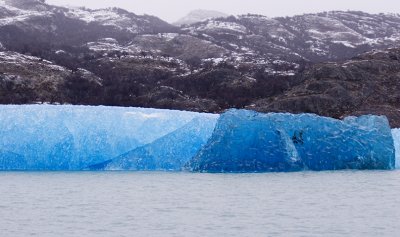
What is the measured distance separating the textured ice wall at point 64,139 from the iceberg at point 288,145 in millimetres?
1857

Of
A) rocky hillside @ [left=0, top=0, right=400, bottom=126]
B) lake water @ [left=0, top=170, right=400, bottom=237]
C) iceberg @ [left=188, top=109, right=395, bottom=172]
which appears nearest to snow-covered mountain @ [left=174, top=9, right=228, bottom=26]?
rocky hillside @ [left=0, top=0, right=400, bottom=126]

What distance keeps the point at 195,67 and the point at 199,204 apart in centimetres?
4415

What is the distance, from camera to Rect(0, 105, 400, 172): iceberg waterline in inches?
791

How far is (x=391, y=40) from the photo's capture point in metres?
88.1

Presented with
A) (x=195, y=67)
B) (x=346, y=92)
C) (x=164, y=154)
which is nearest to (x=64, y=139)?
(x=164, y=154)

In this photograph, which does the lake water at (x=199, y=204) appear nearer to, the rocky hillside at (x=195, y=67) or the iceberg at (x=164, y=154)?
the iceberg at (x=164, y=154)

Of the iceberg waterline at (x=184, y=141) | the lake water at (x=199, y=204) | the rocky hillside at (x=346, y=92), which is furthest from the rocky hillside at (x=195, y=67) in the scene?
the lake water at (x=199, y=204)

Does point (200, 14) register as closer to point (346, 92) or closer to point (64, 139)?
point (346, 92)

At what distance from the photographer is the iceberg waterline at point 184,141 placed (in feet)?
65.9

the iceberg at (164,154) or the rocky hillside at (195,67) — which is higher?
the rocky hillside at (195,67)

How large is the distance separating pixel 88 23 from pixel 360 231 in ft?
289

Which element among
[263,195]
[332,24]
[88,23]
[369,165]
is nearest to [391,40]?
[332,24]

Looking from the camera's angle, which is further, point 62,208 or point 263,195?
point 263,195

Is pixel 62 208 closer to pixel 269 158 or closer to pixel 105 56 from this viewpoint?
pixel 269 158
